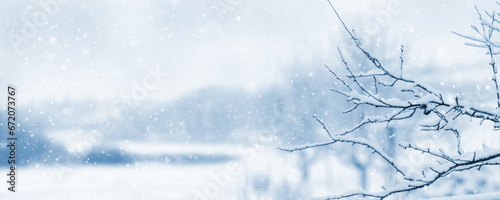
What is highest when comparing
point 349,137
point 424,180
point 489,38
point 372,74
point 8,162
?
point 8,162

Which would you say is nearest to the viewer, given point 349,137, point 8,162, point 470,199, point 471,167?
point 471,167

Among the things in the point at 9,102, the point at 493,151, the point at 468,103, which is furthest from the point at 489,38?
the point at 9,102

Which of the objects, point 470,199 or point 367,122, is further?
point 470,199

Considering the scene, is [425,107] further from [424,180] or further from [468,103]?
[424,180]

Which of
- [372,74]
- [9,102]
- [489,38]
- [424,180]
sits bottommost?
[424,180]

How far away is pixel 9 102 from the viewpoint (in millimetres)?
7227

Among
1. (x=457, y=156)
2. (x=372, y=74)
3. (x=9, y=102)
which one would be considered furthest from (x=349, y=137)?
(x=9, y=102)

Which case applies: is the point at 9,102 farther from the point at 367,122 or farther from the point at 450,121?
the point at 450,121

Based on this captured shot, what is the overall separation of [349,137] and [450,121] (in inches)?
30.2

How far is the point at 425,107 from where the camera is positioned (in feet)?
8.96

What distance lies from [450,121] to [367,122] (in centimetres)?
66

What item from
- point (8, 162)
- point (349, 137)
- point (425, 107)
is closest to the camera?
point (425, 107)

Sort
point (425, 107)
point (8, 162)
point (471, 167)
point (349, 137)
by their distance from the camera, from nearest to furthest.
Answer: point (425, 107) → point (471, 167) → point (349, 137) → point (8, 162)

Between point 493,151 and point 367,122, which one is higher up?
point 367,122
